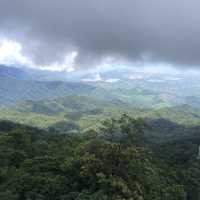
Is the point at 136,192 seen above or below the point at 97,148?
below

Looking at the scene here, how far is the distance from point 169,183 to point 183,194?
29.7ft

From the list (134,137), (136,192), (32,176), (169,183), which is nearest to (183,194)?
(169,183)

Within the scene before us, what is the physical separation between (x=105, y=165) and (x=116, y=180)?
12.5ft

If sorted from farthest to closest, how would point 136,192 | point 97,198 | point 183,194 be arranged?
point 183,194 < point 136,192 < point 97,198

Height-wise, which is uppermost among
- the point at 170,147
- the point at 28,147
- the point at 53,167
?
the point at 170,147

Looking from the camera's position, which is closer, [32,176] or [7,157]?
[32,176]

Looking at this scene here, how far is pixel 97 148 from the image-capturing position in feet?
174

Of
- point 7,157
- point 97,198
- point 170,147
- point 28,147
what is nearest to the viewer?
point 97,198

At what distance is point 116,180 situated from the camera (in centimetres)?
4619

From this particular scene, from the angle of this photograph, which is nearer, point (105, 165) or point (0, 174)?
point (105, 165)

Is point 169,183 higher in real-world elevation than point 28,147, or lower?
lower

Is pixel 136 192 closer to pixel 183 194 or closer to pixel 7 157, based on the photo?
pixel 183 194

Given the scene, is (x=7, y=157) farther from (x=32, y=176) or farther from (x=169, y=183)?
(x=169, y=183)

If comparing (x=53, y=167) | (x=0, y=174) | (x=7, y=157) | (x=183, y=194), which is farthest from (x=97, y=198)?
(x=7, y=157)
